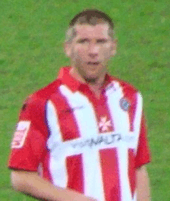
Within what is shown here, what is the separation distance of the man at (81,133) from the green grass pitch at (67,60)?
11.7 feet

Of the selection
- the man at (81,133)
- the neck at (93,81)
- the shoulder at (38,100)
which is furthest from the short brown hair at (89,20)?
the shoulder at (38,100)

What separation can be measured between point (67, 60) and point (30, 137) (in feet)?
18.9

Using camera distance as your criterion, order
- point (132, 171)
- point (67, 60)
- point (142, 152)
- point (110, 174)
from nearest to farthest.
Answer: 1. point (110, 174)
2. point (132, 171)
3. point (142, 152)
4. point (67, 60)

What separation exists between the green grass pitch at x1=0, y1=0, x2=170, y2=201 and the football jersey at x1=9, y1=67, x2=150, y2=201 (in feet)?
11.6

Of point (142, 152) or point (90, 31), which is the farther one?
point (142, 152)

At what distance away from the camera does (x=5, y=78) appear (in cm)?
977

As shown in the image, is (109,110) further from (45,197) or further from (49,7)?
(49,7)

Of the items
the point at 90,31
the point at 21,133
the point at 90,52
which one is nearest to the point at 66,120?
A: the point at 21,133

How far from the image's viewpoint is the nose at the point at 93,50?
450 centimetres

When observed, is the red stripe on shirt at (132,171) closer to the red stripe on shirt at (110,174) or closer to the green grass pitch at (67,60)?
the red stripe on shirt at (110,174)

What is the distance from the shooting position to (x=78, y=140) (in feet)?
14.6

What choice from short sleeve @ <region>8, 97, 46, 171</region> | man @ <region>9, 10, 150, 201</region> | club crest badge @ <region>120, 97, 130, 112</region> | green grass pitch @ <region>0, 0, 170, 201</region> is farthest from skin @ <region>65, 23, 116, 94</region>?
green grass pitch @ <region>0, 0, 170, 201</region>

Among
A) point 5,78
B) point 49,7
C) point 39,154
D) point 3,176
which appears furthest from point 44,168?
point 49,7

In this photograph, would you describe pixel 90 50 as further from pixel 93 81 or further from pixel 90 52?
pixel 93 81
